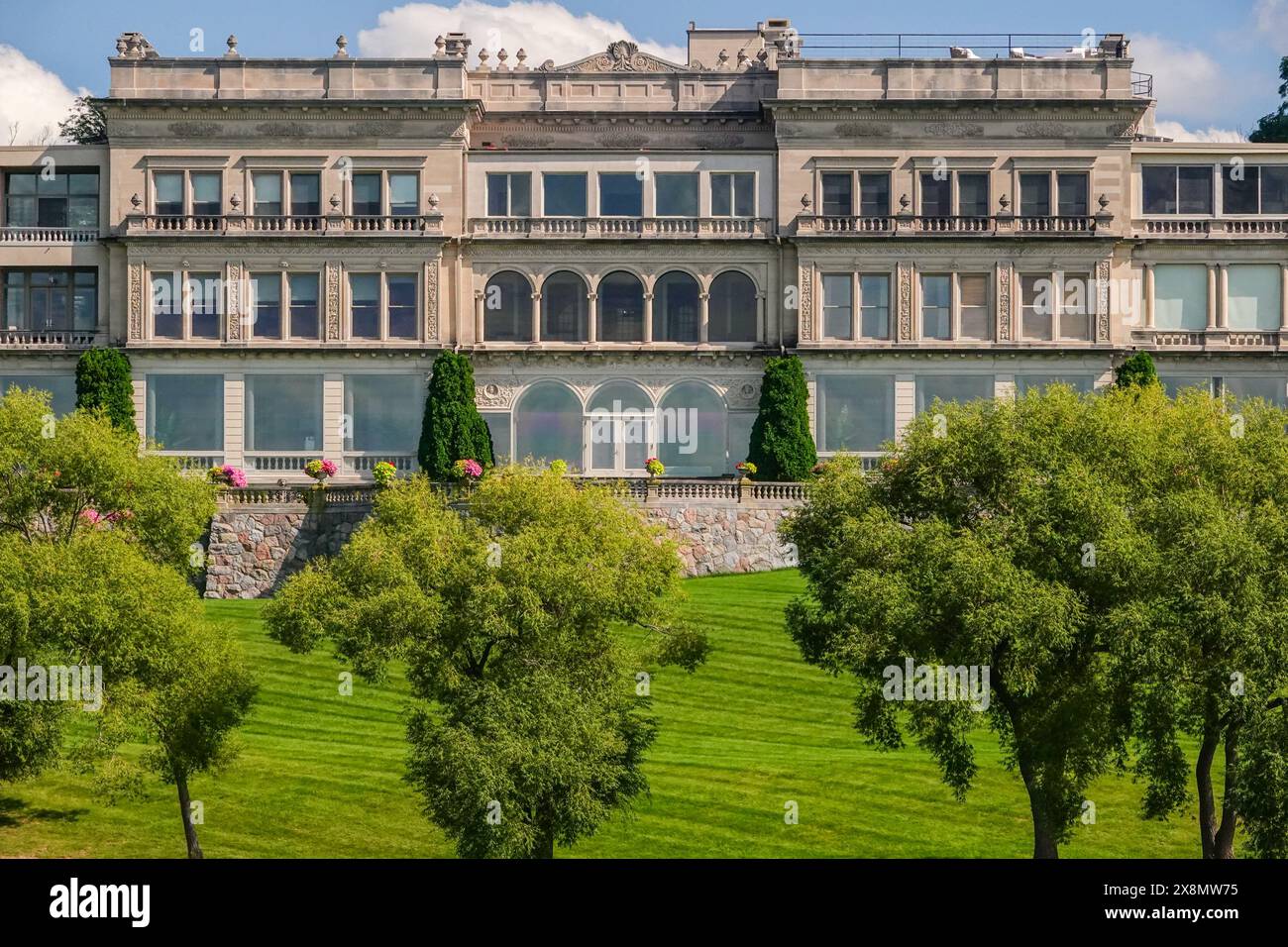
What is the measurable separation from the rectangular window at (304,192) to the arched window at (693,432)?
14051 millimetres

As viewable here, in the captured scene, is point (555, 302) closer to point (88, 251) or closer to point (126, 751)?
point (88, 251)

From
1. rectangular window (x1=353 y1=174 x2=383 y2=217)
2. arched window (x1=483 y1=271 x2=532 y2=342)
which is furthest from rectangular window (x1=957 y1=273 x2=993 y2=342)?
rectangular window (x1=353 y1=174 x2=383 y2=217)

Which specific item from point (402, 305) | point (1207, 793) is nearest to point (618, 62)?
point (402, 305)

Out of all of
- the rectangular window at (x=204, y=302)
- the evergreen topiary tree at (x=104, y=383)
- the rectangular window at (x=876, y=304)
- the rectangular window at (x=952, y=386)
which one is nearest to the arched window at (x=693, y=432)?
the rectangular window at (x=876, y=304)

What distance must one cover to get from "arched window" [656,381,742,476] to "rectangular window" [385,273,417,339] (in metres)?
9.14

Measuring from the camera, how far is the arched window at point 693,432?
70.1 meters

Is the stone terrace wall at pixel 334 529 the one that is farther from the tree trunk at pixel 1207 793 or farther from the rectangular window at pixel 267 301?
the tree trunk at pixel 1207 793

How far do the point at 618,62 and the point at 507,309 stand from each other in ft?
35.3

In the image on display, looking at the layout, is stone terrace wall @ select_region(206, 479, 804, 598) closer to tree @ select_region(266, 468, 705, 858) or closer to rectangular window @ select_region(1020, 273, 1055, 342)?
rectangular window @ select_region(1020, 273, 1055, 342)

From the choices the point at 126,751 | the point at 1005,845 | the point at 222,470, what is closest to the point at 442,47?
the point at 222,470

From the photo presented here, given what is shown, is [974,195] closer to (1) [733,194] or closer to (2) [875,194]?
(2) [875,194]

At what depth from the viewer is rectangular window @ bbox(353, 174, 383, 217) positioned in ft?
233

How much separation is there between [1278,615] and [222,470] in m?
34.0

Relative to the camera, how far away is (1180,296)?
2832 inches
